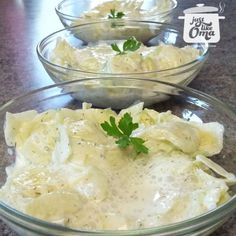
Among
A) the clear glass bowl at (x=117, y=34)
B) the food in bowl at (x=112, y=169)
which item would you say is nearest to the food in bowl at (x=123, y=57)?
the clear glass bowl at (x=117, y=34)

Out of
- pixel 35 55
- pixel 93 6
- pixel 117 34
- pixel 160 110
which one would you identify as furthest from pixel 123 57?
pixel 93 6

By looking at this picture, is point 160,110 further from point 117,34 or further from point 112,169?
point 117,34

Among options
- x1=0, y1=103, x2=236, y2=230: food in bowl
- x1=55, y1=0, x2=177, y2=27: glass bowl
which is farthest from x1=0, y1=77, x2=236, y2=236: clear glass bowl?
x1=55, y1=0, x2=177, y2=27: glass bowl

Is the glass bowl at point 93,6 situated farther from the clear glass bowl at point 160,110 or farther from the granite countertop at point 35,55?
the clear glass bowl at point 160,110

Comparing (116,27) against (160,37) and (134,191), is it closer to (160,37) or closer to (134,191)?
(160,37)

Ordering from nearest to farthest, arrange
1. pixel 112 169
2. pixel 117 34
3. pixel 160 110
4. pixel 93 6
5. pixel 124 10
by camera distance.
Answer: pixel 112 169 → pixel 160 110 → pixel 117 34 → pixel 124 10 → pixel 93 6

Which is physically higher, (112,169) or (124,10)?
(112,169)

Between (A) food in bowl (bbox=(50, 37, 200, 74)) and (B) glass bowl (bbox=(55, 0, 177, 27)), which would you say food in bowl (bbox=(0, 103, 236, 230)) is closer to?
(A) food in bowl (bbox=(50, 37, 200, 74))

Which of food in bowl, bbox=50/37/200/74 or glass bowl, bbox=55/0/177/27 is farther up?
food in bowl, bbox=50/37/200/74
